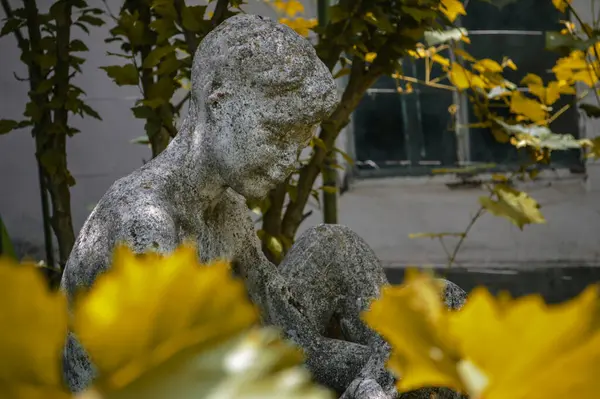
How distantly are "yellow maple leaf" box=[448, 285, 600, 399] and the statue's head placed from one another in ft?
3.82

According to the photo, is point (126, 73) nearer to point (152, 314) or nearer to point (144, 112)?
point (144, 112)

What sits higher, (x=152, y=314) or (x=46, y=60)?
(x=152, y=314)

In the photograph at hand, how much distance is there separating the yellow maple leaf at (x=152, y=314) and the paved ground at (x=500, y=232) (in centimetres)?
417

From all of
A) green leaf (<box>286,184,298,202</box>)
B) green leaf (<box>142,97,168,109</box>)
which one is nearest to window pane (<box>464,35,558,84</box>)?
green leaf (<box>286,184,298,202</box>)

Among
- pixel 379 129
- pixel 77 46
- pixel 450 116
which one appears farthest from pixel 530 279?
pixel 77 46

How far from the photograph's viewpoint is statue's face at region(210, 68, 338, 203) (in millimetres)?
1313

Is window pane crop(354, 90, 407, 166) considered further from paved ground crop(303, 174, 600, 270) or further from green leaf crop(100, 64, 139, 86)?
green leaf crop(100, 64, 139, 86)

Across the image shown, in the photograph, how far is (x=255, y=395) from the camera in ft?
0.47

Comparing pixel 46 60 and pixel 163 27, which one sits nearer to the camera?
pixel 163 27

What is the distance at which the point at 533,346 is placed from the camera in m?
0.15

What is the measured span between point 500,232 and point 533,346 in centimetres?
423

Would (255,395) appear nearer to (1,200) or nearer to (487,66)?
(487,66)

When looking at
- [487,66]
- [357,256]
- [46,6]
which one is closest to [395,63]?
[487,66]

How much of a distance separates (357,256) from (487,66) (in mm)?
1322
